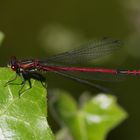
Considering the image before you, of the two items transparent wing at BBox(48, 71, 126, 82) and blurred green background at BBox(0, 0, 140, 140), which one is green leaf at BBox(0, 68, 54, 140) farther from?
blurred green background at BBox(0, 0, 140, 140)

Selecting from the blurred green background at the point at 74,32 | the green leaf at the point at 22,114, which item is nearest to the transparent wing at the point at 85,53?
the blurred green background at the point at 74,32

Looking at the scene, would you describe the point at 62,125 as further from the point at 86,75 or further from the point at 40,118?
the point at 40,118

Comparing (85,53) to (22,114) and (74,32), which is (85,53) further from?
(22,114)

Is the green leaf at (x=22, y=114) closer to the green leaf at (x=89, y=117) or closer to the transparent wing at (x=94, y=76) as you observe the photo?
the transparent wing at (x=94, y=76)

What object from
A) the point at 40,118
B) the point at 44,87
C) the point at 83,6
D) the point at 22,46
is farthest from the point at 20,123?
the point at 83,6

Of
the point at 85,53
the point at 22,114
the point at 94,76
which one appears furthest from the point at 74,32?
the point at 22,114

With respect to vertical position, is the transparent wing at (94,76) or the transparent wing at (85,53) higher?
the transparent wing at (85,53)
